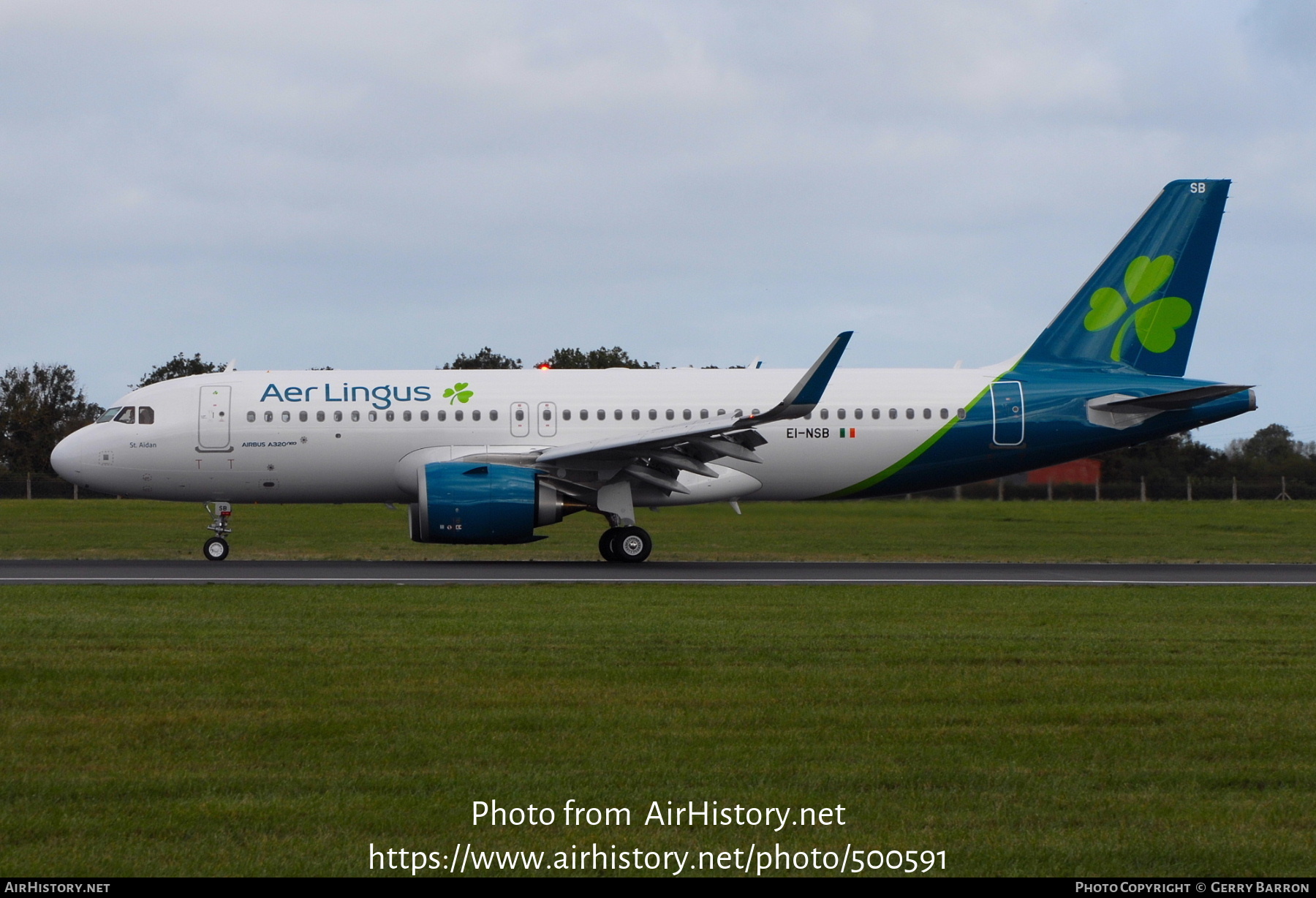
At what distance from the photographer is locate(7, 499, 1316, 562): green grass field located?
2570 cm

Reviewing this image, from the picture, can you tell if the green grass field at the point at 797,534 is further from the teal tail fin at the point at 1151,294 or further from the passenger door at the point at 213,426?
the teal tail fin at the point at 1151,294

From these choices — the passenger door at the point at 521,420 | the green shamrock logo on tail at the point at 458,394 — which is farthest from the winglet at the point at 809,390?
the green shamrock logo on tail at the point at 458,394

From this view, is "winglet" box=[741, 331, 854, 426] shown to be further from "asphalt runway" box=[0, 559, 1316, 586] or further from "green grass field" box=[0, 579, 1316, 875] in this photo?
"green grass field" box=[0, 579, 1316, 875]

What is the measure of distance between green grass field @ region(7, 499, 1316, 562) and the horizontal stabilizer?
10.2ft

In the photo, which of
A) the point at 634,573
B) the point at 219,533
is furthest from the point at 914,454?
the point at 219,533

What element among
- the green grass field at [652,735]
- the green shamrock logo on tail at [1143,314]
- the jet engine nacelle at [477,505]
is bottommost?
the green grass field at [652,735]

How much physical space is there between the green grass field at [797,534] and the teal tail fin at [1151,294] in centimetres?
380

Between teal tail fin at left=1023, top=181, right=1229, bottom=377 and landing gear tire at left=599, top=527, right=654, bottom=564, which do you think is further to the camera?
teal tail fin at left=1023, top=181, right=1229, bottom=377

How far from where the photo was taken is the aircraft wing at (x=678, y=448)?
19.8 metres

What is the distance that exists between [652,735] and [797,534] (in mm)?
22328

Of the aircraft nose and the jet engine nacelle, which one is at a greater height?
the aircraft nose

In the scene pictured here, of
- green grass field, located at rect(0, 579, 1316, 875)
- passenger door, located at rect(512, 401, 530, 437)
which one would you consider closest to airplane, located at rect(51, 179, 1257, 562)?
passenger door, located at rect(512, 401, 530, 437)

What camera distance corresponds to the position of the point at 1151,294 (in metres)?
24.0

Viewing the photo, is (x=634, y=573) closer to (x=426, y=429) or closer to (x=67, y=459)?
(x=426, y=429)
